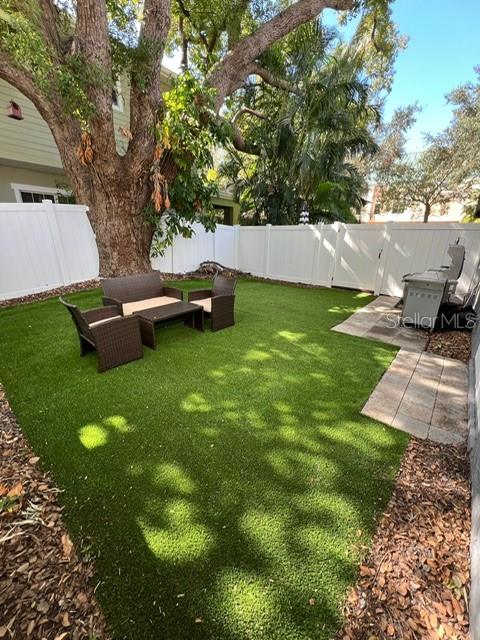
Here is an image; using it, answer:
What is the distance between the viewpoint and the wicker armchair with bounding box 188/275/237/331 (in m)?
4.55

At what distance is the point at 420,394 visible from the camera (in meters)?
3.04

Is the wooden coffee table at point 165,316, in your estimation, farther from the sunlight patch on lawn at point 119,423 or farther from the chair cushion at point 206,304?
the sunlight patch on lawn at point 119,423

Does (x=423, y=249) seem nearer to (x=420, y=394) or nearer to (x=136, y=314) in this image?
(x=420, y=394)

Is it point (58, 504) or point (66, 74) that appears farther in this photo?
point (66, 74)

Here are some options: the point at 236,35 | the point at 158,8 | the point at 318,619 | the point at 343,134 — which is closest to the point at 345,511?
the point at 318,619

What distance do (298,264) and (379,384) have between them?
6295 mm

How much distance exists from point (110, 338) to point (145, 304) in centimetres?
127

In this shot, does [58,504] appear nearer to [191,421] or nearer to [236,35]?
[191,421]

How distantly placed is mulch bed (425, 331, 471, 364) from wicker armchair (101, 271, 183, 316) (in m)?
4.31

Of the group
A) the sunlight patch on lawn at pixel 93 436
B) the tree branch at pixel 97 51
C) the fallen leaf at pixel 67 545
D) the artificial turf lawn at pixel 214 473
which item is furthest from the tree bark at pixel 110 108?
the fallen leaf at pixel 67 545

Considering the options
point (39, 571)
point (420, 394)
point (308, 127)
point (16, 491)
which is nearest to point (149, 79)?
point (308, 127)

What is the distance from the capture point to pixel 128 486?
6.26 feet

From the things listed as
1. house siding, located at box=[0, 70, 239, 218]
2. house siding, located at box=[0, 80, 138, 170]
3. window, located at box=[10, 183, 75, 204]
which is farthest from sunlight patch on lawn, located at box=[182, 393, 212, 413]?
window, located at box=[10, 183, 75, 204]

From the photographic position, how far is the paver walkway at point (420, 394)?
2559 mm
